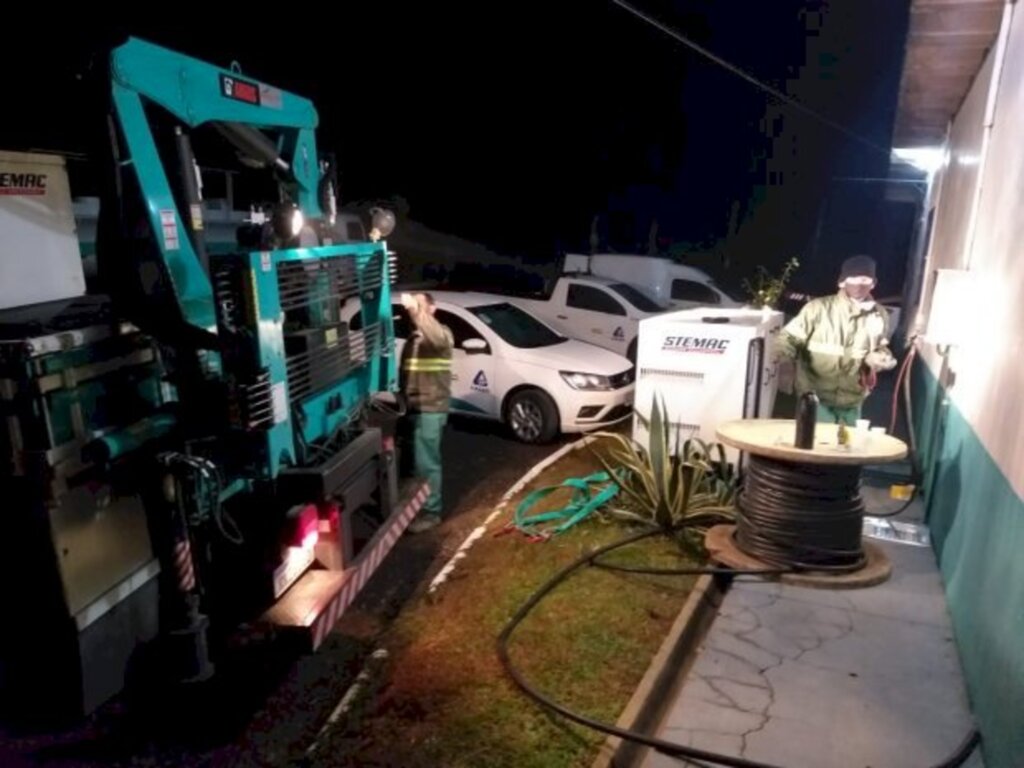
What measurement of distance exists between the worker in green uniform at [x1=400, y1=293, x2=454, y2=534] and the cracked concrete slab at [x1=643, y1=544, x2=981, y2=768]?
264cm

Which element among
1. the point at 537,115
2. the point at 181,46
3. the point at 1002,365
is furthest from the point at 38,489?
the point at 537,115

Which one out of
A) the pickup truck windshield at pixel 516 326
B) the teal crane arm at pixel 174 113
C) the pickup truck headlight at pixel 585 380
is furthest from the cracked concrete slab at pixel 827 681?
the pickup truck windshield at pixel 516 326

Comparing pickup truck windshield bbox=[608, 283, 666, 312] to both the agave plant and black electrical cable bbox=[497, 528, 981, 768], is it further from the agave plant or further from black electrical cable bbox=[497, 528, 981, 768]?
black electrical cable bbox=[497, 528, 981, 768]

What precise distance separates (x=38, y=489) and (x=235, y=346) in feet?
3.34

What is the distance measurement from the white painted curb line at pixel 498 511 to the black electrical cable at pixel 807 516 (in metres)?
2.08

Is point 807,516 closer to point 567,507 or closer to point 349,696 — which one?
point 567,507

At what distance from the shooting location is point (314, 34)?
20828 mm

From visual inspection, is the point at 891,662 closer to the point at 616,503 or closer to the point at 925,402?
the point at 616,503

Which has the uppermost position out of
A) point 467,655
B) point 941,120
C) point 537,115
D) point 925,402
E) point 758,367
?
point 537,115

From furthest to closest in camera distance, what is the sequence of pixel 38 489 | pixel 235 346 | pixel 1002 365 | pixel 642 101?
pixel 642 101
pixel 1002 365
pixel 235 346
pixel 38 489

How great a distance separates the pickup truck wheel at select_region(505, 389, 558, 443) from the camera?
8133mm

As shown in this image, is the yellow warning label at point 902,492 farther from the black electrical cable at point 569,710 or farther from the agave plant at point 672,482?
the black electrical cable at point 569,710

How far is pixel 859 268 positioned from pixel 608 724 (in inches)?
168

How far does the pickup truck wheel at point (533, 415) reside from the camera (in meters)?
8.13
